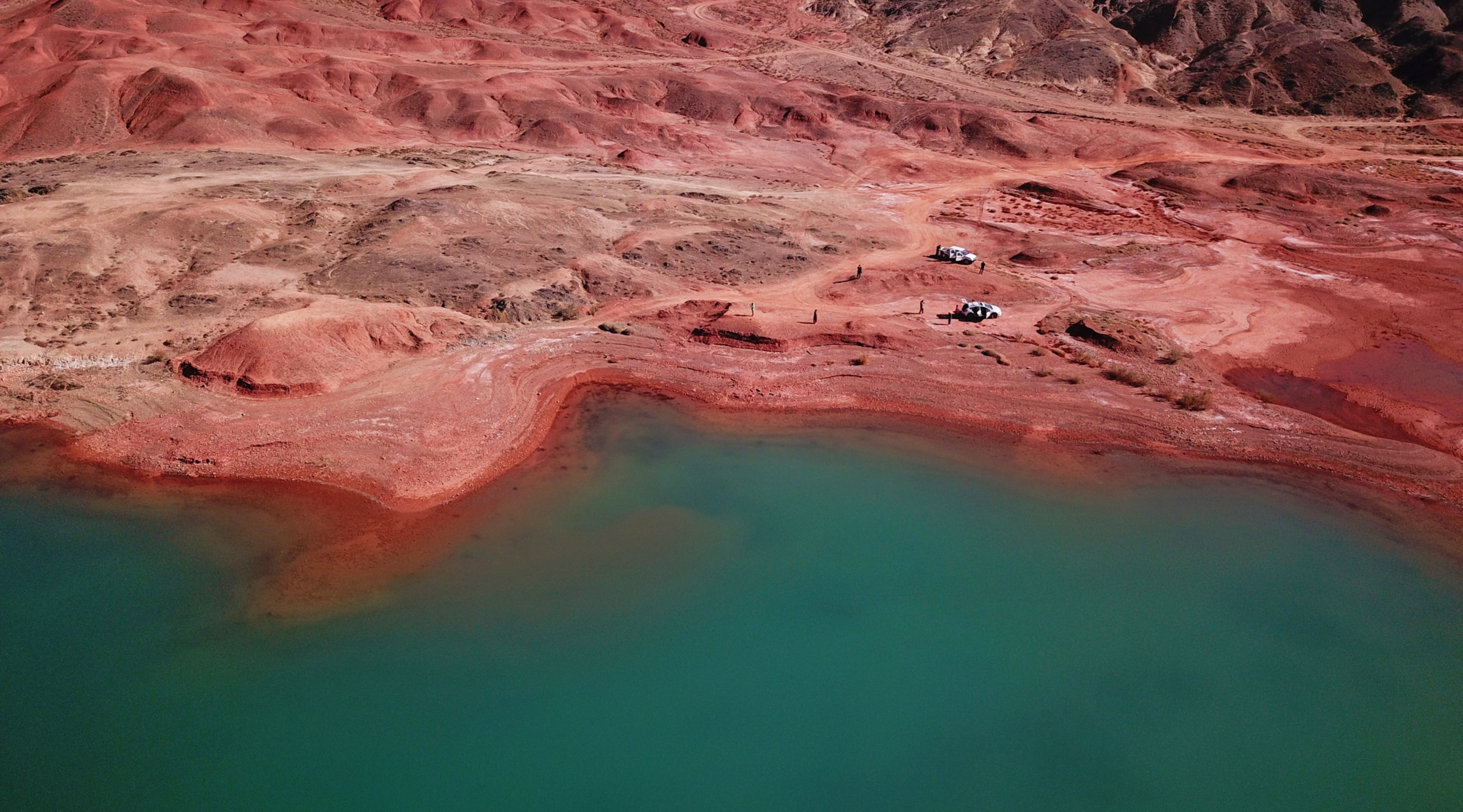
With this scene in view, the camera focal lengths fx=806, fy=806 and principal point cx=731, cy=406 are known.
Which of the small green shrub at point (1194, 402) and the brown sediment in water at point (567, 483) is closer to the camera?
the brown sediment in water at point (567, 483)

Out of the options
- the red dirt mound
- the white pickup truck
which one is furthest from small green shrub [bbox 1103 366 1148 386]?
the red dirt mound

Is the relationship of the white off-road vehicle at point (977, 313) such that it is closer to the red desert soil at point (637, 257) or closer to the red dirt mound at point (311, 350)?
the red desert soil at point (637, 257)

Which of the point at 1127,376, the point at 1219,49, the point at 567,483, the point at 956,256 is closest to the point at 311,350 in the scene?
the point at 567,483

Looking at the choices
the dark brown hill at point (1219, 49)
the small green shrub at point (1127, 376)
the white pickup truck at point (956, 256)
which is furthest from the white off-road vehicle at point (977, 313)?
the dark brown hill at point (1219, 49)

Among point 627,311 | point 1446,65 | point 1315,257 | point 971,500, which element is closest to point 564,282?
point 627,311

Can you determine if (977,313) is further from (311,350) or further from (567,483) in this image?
(311,350)
